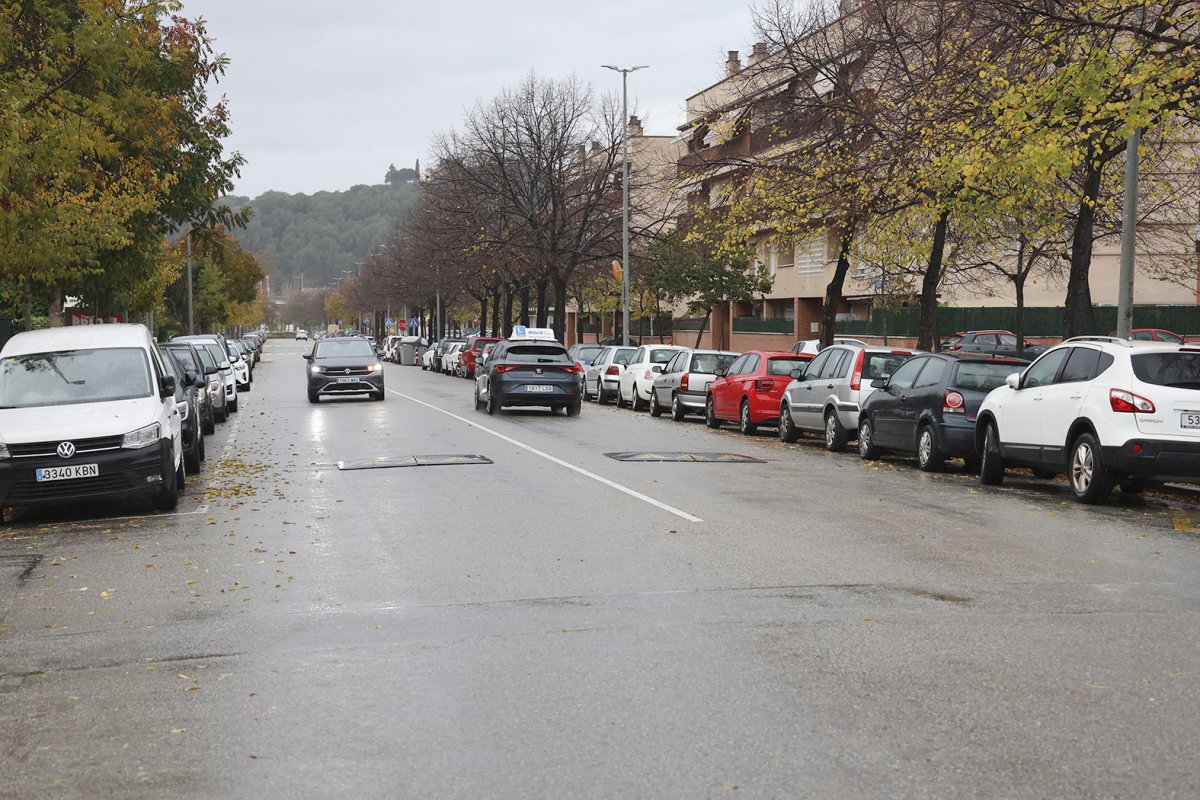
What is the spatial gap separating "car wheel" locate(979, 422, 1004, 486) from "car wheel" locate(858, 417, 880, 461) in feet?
11.3

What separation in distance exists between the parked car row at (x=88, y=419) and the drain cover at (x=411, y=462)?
7.73 ft

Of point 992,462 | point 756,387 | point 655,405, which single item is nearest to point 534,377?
point 655,405

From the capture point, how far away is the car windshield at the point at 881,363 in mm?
20805

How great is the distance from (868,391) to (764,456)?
213cm

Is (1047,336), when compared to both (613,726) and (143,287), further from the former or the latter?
(613,726)

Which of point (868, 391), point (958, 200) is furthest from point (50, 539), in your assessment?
point (958, 200)

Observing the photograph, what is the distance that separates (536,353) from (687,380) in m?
Result: 3.18

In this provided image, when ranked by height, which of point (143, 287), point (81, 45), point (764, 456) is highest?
point (81, 45)

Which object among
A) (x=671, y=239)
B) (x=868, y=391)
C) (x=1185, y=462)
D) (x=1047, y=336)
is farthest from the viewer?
(x=671, y=239)

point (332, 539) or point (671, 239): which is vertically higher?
point (671, 239)

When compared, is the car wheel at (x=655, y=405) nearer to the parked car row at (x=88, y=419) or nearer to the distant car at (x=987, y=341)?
the parked car row at (x=88, y=419)

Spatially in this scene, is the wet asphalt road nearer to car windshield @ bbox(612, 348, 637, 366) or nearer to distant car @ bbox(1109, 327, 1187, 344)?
car windshield @ bbox(612, 348, 637, 366)

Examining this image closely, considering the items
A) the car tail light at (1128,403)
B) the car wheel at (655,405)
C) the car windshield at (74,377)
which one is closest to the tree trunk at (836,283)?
the car wheel at (655,405)

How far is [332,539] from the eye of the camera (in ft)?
36.1
